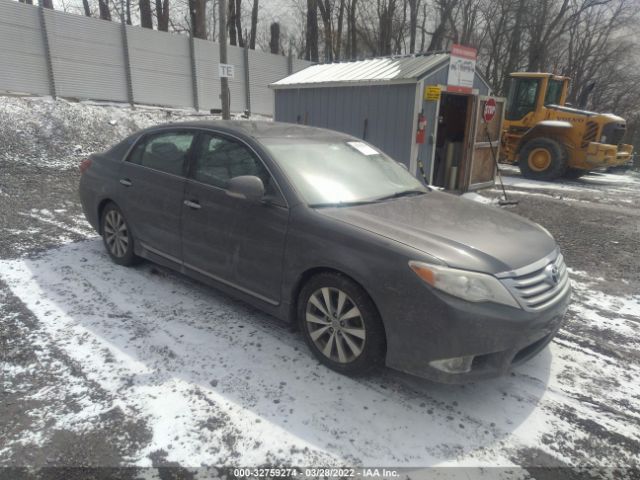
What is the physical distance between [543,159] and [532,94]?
2.37 metres

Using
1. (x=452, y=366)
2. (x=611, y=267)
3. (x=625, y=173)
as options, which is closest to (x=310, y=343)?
(x=452, y=366)

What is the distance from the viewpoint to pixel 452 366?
8.59ft

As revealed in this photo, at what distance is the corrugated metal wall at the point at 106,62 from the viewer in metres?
12.7

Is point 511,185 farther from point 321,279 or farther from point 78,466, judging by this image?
point 78,466

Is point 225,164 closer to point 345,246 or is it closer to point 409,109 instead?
point 345,246

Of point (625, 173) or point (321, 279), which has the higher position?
point (321, 279)

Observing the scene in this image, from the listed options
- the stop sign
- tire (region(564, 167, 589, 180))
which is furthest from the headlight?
tire (region(564, 167, 589, 180))

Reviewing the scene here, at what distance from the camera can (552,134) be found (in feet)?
43.7

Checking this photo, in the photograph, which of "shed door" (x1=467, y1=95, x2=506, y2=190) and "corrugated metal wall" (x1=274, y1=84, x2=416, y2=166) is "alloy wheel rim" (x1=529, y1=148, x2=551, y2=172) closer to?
"shed door" (x1=467, y1=95, x2=506, y2=190)

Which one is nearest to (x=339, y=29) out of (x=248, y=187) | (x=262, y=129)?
(x=262, y=129)

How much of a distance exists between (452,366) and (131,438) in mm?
1829

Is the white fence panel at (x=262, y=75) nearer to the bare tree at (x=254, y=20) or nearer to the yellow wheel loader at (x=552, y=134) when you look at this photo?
the yellow wheel loader at (x=552, y=134)

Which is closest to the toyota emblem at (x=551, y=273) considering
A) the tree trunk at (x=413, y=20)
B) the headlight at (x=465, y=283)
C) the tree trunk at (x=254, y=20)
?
the headlight at (x=465, y=283)

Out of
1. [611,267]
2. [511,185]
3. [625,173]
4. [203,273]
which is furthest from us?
[625,173]
